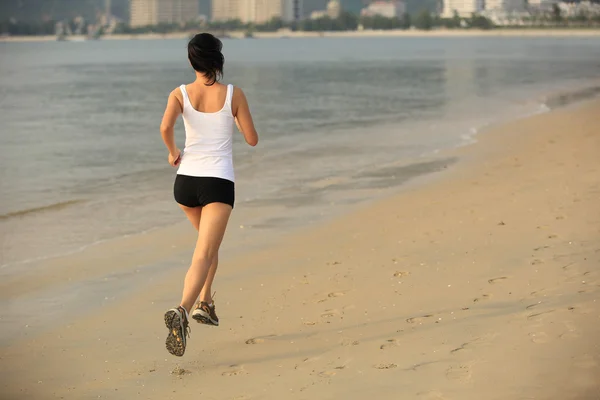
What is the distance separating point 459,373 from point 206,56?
6.61 feet

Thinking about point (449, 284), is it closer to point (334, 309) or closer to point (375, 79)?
point (334, 309)

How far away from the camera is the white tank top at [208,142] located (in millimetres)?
5105

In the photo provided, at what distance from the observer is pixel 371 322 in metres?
5.98

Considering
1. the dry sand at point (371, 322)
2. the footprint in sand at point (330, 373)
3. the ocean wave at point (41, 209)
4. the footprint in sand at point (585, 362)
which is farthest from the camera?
the ocean wave at point (41, 209)

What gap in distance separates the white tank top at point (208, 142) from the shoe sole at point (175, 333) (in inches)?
29.1

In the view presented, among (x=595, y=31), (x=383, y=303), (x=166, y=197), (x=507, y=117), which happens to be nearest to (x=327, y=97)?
(x=507, y=117)

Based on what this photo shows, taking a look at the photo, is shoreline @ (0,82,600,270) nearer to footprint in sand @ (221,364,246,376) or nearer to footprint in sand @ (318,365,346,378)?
footprint in sand @ (221,364,246,376)

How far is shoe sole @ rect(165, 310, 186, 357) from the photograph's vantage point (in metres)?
5.11

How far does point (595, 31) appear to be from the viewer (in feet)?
648

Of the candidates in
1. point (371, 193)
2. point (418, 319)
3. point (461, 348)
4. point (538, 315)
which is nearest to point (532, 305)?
point (538, 315)

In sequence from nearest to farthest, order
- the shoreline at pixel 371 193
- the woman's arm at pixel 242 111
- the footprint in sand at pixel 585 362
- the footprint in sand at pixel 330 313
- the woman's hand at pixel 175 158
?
the footprint in sand at pixel 585 362 < the woman's arm at pixel 242 111 < the woman's hand at pixel 175 158 < the footprint in sand at pixel 330 313 < the shoreline at pixel 371 193

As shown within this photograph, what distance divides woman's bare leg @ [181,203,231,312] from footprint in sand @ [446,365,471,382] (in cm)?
138

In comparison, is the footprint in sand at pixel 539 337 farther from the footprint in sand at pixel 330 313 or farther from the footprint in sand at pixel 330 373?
the footprint in sand at pixel 330 313

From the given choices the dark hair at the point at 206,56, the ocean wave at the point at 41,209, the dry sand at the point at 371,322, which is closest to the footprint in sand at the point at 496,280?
the dry sand at the point at 371,322
